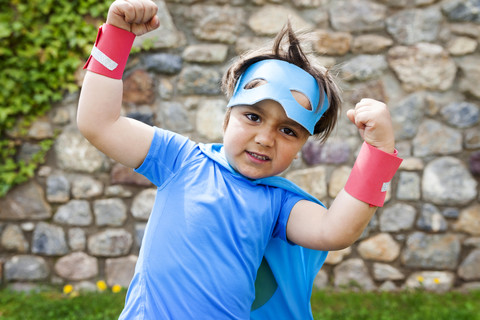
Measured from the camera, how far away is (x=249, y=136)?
1.25 meters

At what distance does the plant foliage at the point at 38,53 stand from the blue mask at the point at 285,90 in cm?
190

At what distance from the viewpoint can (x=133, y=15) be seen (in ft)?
3.80

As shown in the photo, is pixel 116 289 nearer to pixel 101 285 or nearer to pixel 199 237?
pixel 101 285

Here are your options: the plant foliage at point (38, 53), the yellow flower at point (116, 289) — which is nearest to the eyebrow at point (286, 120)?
the plant foliage at point (38, 53)

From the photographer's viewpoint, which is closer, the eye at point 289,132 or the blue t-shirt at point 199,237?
the blue t-shirt at point 199,237

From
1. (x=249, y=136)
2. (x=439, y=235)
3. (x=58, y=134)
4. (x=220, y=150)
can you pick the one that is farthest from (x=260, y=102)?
(x=439, y=235)

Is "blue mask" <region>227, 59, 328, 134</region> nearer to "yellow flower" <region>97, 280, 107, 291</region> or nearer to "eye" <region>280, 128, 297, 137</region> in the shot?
"eye" <region>280, 128, 297, 137</region>

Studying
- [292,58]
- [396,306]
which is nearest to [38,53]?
Answer: [292,58]

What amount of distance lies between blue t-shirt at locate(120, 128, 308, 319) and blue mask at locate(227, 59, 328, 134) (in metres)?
0.23

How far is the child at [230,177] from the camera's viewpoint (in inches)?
45.8

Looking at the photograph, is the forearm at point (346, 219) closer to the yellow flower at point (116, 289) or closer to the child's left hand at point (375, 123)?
the child's left hand at point (375, 123)

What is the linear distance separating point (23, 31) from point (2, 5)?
0.69 feet

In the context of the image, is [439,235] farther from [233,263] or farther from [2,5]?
[2,5]

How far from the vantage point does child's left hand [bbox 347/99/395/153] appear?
3.68 ft
